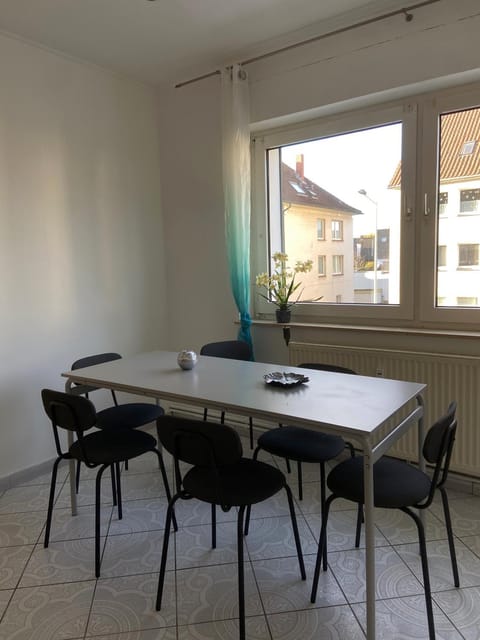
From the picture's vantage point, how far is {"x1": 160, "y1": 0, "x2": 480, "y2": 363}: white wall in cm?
244

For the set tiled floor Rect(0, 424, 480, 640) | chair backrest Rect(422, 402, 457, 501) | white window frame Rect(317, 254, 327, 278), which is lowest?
tiled floor Rect(0, 424, 480, 640)

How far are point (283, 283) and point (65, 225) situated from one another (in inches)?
60.3

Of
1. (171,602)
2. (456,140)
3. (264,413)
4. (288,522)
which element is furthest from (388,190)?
(171,602)

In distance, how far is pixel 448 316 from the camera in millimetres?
2676

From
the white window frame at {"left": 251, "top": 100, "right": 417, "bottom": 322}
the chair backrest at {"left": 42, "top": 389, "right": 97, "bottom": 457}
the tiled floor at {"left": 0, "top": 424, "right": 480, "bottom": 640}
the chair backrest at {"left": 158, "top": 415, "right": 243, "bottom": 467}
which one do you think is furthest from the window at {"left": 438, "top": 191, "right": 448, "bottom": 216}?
the chair backrest at {"left": 42, "top": 389, "right": 97, "bottom": 457}

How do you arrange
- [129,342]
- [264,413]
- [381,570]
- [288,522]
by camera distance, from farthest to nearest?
[129,342] < [288,522] < [381,570] < [264,413]

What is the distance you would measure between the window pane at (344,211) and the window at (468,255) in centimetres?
36

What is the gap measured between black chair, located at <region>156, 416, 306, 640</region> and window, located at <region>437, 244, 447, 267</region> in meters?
1.64

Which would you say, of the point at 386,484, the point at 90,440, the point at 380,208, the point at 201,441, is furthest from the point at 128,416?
the point at 380,208

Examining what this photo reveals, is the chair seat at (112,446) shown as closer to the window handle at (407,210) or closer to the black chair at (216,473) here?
the black chair at (216,473)

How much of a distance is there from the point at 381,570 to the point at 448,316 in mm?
1433

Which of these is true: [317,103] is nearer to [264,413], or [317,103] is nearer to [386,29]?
[386,29]

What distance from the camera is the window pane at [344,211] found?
2.86 metres

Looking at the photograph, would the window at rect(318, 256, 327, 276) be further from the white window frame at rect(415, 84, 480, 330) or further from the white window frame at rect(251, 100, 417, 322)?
the white window frame at rect(415, 84, 480, 330)
